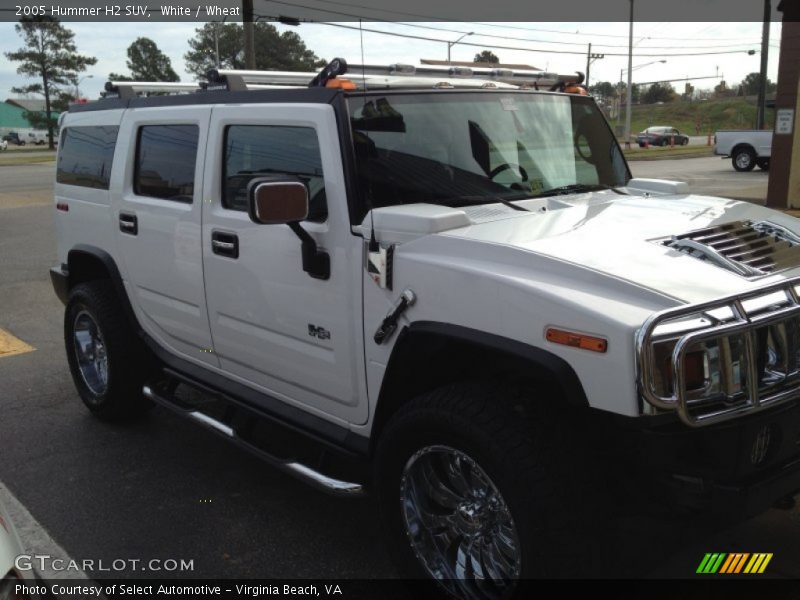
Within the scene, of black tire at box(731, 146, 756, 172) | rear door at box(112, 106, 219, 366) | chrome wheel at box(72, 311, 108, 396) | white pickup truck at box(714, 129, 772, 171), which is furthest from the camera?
black tire at box(731, 146, 756, 172)

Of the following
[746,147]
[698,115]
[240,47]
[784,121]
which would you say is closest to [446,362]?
[784,121]

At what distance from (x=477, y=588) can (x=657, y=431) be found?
95 centimetres

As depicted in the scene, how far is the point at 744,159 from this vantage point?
86.8ft

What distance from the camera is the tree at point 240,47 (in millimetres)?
15414

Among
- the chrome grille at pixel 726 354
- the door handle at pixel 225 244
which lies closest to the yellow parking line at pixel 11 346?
the door handle at pixel 225 244

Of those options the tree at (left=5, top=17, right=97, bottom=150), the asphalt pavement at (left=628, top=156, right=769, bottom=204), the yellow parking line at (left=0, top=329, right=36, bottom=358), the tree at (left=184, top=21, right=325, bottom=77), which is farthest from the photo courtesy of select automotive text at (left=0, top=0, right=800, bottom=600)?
the tree at (left=5, top=17, right=97, bottom=150)

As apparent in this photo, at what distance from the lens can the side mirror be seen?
2.81 meters

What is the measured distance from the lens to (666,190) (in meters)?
3.87

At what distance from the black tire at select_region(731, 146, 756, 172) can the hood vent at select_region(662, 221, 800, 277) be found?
2592 cm

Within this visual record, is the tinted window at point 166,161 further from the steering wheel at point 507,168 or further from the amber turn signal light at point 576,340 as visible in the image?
the amber turn signal light at point 576,340

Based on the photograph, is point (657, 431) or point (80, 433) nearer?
point (657, 431)

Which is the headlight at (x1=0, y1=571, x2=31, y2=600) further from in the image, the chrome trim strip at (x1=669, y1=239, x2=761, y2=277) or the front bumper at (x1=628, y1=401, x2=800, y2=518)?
the chrome trim strip at (x1=669, y1=239, x2=761, y2=277)

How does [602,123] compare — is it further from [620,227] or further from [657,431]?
[657,431]

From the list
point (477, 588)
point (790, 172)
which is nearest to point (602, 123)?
point (477, 588)
